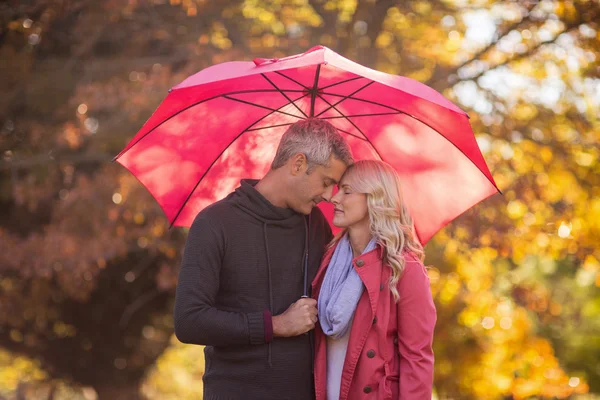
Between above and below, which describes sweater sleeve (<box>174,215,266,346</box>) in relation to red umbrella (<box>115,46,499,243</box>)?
below

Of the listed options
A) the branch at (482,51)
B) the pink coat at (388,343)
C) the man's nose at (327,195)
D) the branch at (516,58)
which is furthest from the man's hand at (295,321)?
the branch at (516,58)

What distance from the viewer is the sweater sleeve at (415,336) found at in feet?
9.84

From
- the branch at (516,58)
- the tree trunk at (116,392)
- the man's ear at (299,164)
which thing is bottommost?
the tree trunk at (116,392)

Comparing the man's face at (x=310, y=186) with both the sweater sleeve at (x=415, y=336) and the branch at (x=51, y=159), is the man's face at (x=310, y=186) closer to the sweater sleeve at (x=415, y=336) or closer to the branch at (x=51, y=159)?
the sweater sleeve at (x=415, y=336)

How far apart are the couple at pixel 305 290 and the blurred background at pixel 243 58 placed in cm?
474

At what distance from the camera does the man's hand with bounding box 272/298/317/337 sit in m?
2.97

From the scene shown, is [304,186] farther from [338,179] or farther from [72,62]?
[72,62]

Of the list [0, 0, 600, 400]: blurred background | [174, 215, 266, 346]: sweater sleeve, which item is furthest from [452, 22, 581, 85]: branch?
[174, 215, 266, 346]: sweater sleeve

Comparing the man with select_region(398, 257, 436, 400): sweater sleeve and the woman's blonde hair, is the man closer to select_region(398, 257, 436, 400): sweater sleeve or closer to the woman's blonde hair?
the woman's blonde hair

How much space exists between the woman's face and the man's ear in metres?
0.22

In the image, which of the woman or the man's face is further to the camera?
the man's face

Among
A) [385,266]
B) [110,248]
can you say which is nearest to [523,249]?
[110,248]

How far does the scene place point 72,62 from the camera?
10.3 metres

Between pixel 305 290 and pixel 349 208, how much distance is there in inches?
16.7
